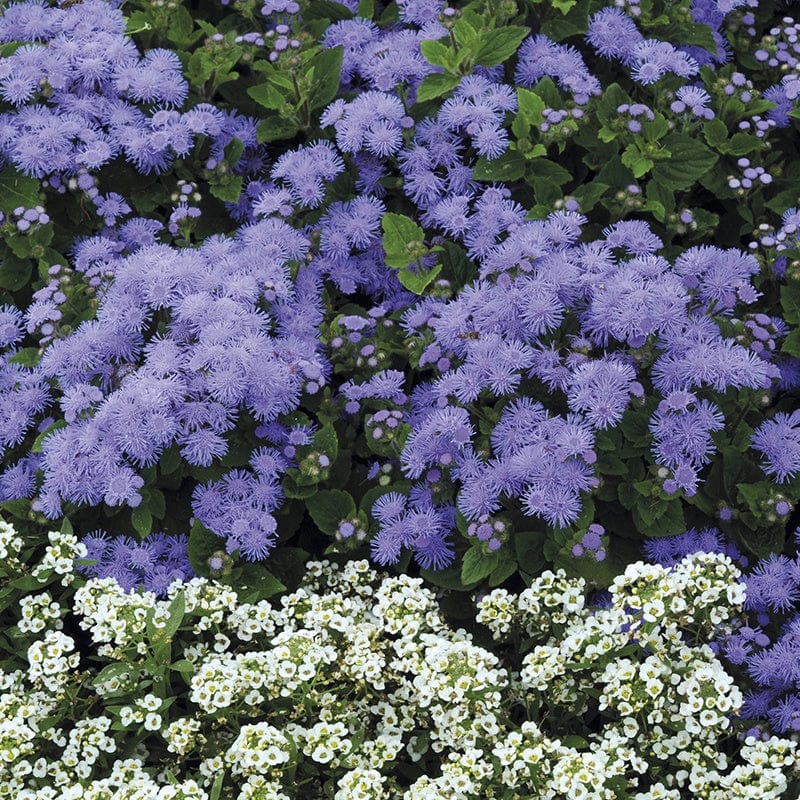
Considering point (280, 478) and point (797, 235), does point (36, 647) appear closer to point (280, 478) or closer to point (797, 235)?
point (280, 478)

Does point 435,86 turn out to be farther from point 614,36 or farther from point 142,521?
point 142,521

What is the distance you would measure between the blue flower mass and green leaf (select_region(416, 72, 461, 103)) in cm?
2

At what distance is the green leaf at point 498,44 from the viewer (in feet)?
13.3

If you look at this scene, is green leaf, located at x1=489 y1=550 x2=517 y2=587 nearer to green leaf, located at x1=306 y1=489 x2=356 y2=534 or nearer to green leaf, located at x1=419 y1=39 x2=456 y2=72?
green leaf, located at x1=306 y1=489 x2=356 y2=534

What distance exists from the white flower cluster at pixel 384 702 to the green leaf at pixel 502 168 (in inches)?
61.1

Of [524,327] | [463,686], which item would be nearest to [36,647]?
[463,686]

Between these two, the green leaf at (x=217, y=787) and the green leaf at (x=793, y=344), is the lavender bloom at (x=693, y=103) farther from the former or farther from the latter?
the green leaf at (x=217, y=787)

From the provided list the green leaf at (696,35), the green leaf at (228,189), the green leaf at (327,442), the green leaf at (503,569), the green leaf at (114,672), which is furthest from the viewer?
the green leaf at (696,35)

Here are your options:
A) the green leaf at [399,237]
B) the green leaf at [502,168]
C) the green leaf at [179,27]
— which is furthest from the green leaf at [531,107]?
the green leaf at [179,27]

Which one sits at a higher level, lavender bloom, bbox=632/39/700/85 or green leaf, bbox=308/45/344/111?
lavender bloom, bbox=632/39/700/85

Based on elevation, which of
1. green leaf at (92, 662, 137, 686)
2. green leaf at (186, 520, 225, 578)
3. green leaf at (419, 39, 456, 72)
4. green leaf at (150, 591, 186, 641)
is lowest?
green leaf at (186, 520, 225, 578)

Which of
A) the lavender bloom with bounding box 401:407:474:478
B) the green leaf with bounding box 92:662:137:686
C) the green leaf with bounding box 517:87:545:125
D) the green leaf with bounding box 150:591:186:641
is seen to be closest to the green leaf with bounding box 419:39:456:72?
the green leaf with bounding box 517:87:545:125

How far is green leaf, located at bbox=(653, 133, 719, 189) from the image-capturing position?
3969 millimetres

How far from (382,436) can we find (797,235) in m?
1.59
